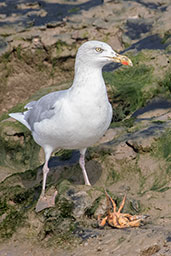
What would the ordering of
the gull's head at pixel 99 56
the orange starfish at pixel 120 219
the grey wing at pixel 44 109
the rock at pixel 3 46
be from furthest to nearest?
the rock at pixel 3 46
the grey wing at pixel 44 109
the gull's head at pixel 99 56
the orange starfish at pixel 120 219

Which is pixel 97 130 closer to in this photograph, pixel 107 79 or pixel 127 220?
pixel 127 220

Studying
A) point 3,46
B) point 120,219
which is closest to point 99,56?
point 120,219

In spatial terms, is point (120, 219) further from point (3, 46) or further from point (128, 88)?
point (3, 46)

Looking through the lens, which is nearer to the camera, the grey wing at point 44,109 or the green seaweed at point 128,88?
the grey wing at point 44,109

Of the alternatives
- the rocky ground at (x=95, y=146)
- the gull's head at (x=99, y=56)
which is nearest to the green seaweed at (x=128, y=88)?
the rocky ground at (x=95, y=146)

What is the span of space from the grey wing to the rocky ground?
0.83m

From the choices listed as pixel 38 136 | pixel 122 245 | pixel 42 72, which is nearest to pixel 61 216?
pixel 122 245

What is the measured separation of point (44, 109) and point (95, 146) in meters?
1.26

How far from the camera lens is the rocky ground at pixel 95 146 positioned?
5.00m

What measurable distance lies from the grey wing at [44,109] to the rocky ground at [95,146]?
2.74 ft

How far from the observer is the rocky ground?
500 centimetres

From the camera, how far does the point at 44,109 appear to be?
630 cm

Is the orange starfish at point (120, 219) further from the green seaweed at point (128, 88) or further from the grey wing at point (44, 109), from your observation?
the green seaweed at point (128, 88)

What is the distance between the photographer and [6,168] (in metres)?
9.33
